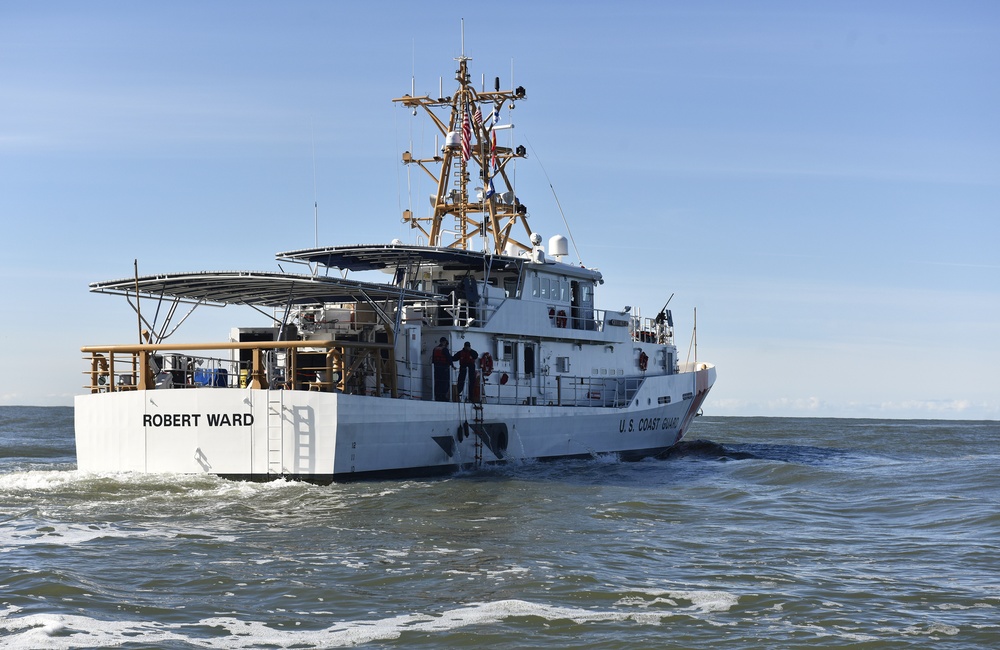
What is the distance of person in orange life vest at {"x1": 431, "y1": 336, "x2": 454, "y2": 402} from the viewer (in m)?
22.2

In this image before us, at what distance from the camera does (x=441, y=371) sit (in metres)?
22.4

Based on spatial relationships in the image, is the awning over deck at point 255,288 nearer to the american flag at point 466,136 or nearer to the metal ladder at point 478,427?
the metal ladder at point 478,427

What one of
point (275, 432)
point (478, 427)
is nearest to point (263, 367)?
point (275, 432)

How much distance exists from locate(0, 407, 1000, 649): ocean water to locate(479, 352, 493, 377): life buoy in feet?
8.18

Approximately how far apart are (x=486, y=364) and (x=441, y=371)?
1558mm

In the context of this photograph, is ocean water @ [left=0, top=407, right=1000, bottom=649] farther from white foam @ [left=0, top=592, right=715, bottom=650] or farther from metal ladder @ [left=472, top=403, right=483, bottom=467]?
metal ladder @ [left=472, top=403, right=483, bottom=467]

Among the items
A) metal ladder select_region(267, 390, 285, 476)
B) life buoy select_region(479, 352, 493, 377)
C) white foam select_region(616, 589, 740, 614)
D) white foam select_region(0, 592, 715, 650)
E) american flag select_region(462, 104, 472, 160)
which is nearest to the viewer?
white foam select_region(0, 592, 715, 650)

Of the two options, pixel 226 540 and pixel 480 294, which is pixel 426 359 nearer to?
pixel 480 294

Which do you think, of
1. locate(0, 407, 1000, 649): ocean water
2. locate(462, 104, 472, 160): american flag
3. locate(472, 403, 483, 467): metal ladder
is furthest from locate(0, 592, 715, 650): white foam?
locate(462, 104, 472, 160): american flag

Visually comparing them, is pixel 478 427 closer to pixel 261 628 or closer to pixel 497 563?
pixel 497 563

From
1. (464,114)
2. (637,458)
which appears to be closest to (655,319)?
(637,458)

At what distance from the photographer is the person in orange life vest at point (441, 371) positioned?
22250 mm

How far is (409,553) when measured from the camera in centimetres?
1365

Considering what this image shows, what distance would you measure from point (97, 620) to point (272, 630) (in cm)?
173
